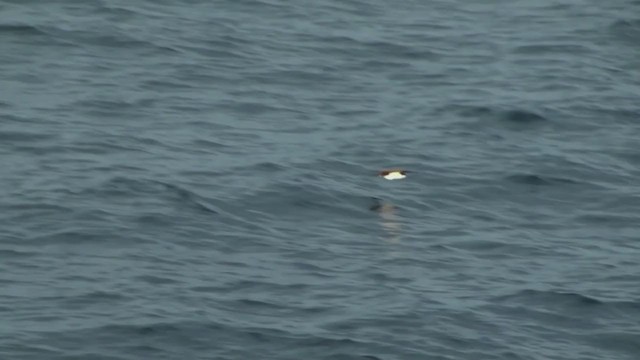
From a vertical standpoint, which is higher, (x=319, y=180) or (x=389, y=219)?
(x=319, y=180)

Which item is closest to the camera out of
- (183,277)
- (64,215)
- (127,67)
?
(183,277)

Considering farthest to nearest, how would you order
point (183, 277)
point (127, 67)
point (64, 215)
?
1. point (127, 67)
2. point (64, 215)
3. point (183, 277)

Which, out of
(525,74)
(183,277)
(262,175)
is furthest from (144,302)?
(525,74)

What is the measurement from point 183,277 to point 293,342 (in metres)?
2.76

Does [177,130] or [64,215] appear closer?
[64,215]

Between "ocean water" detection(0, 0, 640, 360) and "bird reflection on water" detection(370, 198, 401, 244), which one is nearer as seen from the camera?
"ocean water" detection(0, 0, 640, 360)

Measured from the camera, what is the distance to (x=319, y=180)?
1344 inches

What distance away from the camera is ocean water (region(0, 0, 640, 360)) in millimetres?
28359

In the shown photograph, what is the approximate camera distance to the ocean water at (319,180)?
28359 millimetres

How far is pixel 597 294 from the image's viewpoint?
30016mm

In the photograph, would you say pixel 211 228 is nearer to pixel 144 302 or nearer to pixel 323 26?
pixel 144 302

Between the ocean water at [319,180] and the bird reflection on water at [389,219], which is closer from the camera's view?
the ocean water at [319,180]

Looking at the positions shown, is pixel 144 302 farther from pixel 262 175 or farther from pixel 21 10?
pixel 21 10

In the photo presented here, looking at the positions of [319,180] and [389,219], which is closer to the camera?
[389,219]
